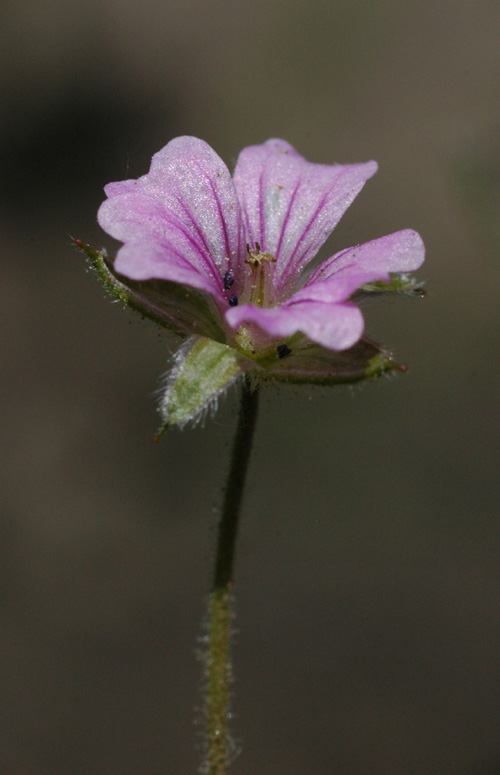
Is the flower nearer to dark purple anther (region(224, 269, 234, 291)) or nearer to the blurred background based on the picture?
dark purple anther (region(224, 269, 234, 291))

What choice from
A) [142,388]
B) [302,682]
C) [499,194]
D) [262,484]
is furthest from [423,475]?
[499,194]

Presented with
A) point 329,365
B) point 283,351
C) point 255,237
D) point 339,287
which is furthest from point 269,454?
point 339,287

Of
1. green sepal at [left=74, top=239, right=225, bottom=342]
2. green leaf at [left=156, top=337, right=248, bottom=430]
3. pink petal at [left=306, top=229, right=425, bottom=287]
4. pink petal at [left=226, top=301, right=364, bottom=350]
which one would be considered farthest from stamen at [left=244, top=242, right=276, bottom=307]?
pink petal at [left=226, top=301, right=364, bottom=350]

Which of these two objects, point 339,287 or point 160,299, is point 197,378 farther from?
point 339,287

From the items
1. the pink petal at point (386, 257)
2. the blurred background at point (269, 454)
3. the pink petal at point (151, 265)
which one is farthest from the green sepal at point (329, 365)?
the blurred background at point (269, 454)

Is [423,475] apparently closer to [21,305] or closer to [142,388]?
[142,388]

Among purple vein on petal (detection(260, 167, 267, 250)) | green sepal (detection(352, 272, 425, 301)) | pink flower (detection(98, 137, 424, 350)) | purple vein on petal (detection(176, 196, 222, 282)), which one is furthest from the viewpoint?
purple vein on petal (detection(260, 167, 267, 250))

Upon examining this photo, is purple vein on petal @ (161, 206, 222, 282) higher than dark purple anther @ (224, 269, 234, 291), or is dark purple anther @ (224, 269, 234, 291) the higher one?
purple vein on petal @ (161, 206, 222, 282)
